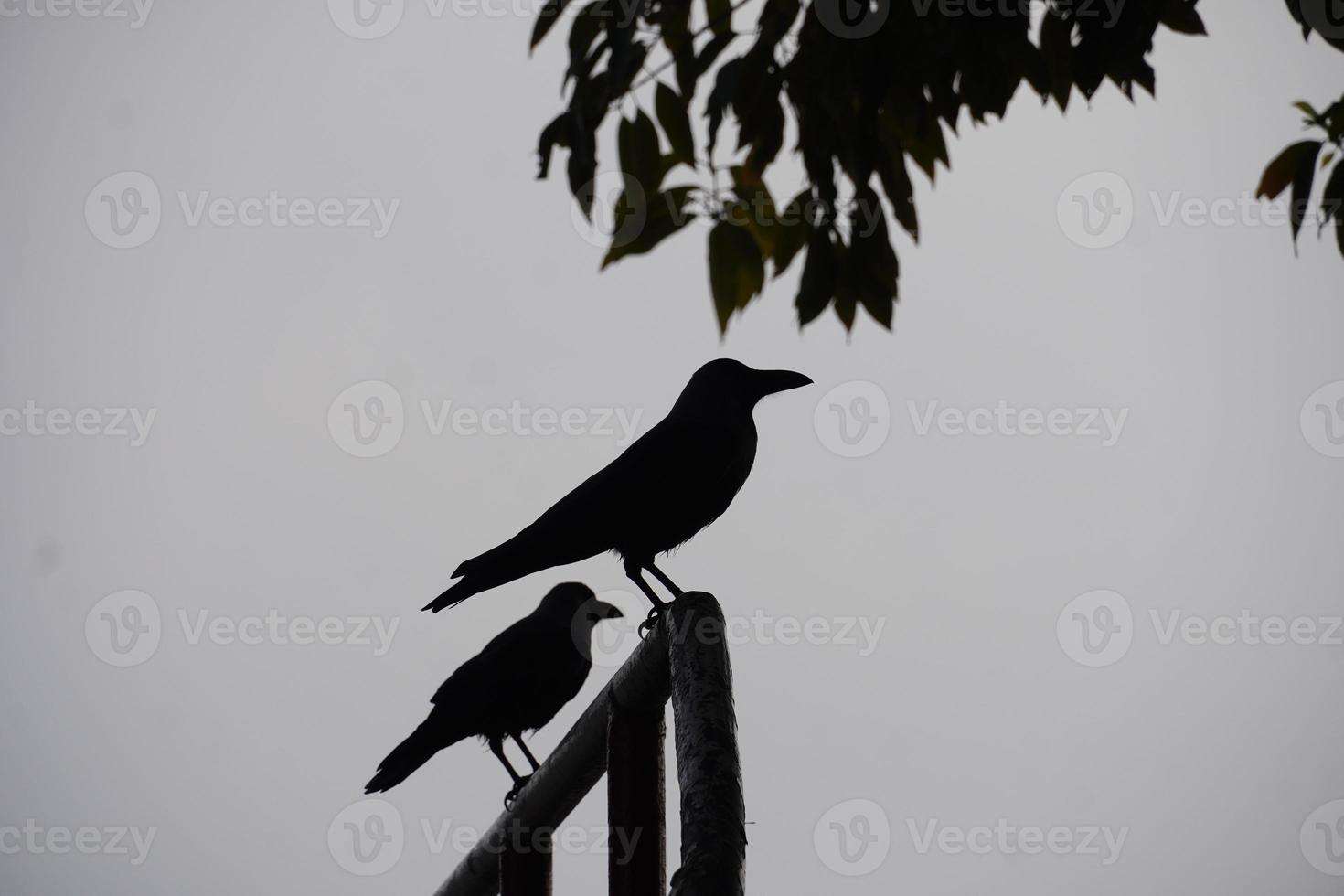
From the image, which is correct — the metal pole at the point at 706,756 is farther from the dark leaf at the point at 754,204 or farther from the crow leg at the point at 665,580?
the crow leg at the point at 665,580

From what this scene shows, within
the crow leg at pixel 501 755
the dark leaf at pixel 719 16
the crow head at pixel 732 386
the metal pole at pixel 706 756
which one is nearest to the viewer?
the metal pole at pixel 706 756

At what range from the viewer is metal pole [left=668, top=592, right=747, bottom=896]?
974mm

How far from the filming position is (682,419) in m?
3.18

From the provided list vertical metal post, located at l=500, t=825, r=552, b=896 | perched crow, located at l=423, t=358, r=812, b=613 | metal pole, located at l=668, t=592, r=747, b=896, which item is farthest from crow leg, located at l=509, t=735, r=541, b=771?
metal pole, located at l=668, t=592, r=747, b=896

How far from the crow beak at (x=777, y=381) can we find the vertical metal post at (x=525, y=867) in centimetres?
161

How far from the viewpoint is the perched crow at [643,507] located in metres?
2.95

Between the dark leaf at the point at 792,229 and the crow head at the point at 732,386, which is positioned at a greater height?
the dark leaf at the point at 792,229

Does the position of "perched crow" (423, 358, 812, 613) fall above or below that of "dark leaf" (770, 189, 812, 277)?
below

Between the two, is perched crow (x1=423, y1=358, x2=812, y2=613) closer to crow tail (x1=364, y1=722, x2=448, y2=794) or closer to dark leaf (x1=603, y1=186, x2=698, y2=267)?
dark leaf (x1=603, y1=186, x2=698, y2=267)

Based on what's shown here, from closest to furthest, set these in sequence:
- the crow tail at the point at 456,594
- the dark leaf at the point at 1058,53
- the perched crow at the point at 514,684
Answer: the dark leaf at the point at 1058,53, the crow tail at the point at 456,594, the perched crow at the point at 514,684

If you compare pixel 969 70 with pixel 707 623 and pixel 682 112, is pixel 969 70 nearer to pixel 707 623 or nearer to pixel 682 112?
pixel 682 112

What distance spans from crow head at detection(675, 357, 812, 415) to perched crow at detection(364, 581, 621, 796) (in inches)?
61.3
